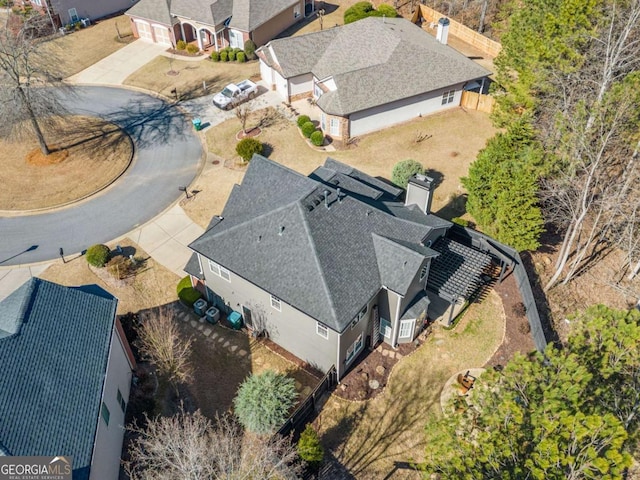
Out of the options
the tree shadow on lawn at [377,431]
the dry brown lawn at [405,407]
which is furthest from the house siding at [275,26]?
the tree shadow on lawn at [377,431]

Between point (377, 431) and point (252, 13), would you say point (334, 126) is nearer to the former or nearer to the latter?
point (252, 13)

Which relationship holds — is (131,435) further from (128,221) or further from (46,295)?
(128,221)

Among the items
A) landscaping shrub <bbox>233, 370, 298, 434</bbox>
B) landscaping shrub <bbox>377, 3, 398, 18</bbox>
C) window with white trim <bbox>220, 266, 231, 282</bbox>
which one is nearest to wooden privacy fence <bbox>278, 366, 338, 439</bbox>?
landscaping shrub <bbox>233, 370, 298, 434</bbox>

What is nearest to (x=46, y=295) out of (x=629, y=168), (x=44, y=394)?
(x=44, y=394)

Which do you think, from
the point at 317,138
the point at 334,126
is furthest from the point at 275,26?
the point at 317,138

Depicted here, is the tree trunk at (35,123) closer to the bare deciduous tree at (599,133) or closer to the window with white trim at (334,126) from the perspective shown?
the window with white trim at (334,126)
